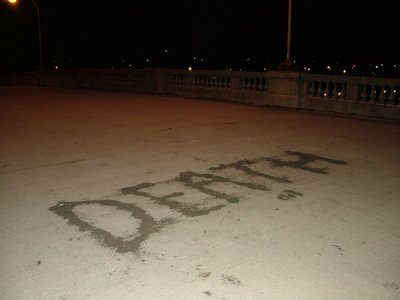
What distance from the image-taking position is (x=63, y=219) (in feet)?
16.2

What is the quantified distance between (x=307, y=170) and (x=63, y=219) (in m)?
4.05

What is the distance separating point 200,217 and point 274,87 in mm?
12119

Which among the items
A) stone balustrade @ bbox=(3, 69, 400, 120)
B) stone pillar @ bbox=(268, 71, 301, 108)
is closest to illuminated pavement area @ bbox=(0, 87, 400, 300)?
stone balustrade @ bbox=(3, 69, 400, 120)

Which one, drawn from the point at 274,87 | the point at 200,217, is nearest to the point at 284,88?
the point at 274,87

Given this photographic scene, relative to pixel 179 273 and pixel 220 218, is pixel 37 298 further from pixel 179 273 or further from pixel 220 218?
pixel 220 218

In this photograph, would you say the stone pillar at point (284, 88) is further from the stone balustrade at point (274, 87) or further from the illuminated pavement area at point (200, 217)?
the illuminated pavement area at point (200, 217)

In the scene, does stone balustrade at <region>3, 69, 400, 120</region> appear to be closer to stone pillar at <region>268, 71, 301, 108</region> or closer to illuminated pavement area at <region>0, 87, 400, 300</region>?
stone pillar at <region>268, 71, 301, 108</region>

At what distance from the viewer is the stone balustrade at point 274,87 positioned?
13062mm

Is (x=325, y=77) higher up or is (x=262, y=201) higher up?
(x=325, y=77)

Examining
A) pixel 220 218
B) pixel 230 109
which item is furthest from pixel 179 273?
pixel 230 109

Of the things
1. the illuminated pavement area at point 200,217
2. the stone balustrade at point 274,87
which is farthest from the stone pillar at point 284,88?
the illuminated pavement area at point 200,217

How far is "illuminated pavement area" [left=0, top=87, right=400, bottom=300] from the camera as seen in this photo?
12.0 ft

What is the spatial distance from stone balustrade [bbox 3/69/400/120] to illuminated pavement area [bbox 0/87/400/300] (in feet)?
11.6

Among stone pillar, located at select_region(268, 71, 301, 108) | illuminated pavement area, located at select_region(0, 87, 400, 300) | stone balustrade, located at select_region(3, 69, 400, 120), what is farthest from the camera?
stone pillar, located at select_region(268, 71, 301, 108)
